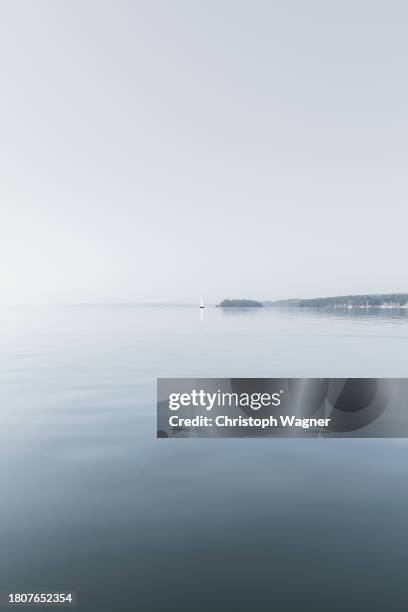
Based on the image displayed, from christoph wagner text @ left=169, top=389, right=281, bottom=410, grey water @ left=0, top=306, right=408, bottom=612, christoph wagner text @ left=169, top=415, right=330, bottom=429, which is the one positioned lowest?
grey water @ left=0, top=306, right=408, bottom=612

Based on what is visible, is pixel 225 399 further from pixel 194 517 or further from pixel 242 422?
pixel 194 517

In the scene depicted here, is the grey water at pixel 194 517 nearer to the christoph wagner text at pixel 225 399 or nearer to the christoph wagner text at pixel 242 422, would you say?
the christoph wagner text at pixel 242 422

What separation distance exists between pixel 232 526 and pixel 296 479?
3753 mm

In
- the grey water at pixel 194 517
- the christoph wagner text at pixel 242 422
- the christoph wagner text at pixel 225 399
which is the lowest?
the grey water at pixel 194 517

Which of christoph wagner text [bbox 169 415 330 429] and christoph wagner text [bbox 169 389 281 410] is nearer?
christoph wagner text [bbox 169 389 281 410]

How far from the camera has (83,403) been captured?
23.2 meters

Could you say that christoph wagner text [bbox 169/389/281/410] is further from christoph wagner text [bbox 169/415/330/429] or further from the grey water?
the grey water

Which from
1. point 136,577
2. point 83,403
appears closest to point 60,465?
point 136,577

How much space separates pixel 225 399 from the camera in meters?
15.7

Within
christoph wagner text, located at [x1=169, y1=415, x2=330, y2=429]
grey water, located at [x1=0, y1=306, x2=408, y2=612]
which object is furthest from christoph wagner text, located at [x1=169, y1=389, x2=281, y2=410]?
grey water, located at [x1=0, y1=306, x2=408, y2=612]

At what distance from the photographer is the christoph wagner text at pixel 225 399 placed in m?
15.7

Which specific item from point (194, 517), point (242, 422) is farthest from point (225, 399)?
point (194, 517)

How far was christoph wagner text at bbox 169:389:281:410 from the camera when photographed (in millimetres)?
15703

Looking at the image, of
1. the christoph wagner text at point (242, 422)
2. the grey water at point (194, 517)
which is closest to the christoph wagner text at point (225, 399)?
the christoph wagner text at point (242, 422)
